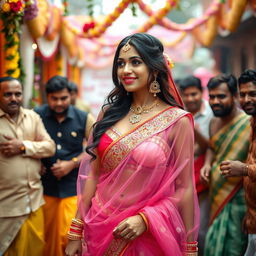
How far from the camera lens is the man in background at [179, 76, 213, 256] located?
430cm

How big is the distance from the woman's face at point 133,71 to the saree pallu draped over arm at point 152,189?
24 centimetres

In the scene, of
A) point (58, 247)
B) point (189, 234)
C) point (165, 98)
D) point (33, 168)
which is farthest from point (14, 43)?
point (189, 234)

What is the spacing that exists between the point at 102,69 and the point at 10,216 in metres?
9.69

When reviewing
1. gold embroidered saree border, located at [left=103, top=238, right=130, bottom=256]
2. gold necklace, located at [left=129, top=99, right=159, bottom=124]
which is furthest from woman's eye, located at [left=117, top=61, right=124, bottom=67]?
gold embroidered saree border, located at [left=103, top=238, right=130, bottom=256]

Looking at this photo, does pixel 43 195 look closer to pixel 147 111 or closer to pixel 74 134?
pixel 74 134

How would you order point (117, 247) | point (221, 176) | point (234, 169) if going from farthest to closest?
point (221, 176), point (234, 169), point (117, 247)

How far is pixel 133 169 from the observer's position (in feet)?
8.00

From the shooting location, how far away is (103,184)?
8.33 feet

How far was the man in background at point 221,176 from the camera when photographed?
363 centimetres

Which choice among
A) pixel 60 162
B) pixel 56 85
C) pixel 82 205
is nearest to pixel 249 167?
pixel 82 205

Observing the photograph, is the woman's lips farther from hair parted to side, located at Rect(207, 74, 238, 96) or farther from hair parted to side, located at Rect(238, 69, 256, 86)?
hair parted to side, located at Rect(207, 74, 238, 96)

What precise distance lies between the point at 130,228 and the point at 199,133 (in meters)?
2.22

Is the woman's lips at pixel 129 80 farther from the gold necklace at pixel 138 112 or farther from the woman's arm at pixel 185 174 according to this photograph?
the woman's arm at pixel 185 174

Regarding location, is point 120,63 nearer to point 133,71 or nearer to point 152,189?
point 133,71
